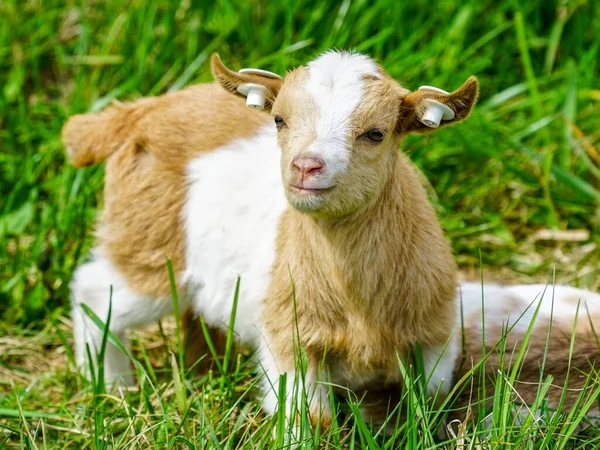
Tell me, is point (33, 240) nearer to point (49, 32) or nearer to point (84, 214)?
point (84, 214)

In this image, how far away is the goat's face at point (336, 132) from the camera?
123 inches

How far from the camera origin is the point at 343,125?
10.4 feet

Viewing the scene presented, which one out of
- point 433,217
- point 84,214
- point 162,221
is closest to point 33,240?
point 84,214

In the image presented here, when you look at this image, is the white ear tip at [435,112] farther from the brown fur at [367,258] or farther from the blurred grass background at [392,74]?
the blurred grass background at [392,74]

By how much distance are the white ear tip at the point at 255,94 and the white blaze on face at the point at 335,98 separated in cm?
23

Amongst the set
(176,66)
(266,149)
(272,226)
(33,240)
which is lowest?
(33,240)

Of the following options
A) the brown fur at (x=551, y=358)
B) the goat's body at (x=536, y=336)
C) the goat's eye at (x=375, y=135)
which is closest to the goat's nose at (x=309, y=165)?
the goat's eye at (x=375, y=135)

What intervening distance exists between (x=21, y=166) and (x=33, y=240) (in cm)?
56

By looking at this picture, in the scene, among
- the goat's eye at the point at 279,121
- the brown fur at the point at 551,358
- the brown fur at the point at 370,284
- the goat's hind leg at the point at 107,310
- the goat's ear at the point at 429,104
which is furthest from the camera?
the goat's hind leg at the point at 107,310

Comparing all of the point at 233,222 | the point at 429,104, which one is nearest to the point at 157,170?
the point at 233,222

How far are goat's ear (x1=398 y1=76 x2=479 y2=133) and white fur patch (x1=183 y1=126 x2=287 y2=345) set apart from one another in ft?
2.39

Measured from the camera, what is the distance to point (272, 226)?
12.9 feet

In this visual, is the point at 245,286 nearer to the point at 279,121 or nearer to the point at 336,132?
the point at 279,121

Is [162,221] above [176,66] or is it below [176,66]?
below
